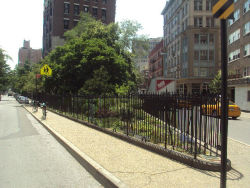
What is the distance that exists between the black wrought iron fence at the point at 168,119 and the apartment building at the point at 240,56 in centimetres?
2530

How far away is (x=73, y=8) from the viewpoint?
65.4m

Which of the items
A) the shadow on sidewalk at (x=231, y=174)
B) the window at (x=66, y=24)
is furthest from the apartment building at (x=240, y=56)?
the window at (x=66, y=24)

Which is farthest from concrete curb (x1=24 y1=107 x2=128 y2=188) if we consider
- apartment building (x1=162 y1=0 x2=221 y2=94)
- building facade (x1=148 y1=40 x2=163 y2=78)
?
building facade (x1=148 y1=40 x2=163 y2=78)

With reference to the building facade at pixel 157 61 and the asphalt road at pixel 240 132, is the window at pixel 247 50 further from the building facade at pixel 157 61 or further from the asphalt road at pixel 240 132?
the building facade at pixel 157 61

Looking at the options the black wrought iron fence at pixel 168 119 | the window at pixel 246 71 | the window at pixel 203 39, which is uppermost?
the window at pixel 203 39

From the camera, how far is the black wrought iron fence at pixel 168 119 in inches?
260

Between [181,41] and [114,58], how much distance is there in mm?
38819

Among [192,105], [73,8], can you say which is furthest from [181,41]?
[192,105]

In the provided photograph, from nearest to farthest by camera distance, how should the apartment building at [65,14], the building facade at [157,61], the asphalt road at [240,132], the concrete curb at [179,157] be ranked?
the concrete curb at [179,157], the asphalt road at [240,132], the apartment building at [65,14], the building facade at [157,61]

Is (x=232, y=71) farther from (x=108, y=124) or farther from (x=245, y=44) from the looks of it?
(x=108, y=124)

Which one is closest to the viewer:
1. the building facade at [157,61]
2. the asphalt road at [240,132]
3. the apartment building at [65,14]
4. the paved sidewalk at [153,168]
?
the paved sidewalk at [153,168]

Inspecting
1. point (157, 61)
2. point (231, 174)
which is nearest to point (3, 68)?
point (157, 61)

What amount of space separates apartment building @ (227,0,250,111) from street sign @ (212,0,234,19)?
3127 cm

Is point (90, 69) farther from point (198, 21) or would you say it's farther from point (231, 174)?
point (198, 21)
